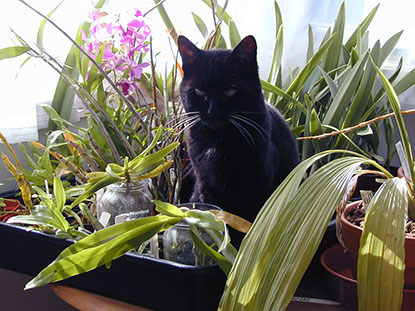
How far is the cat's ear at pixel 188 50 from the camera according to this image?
769mm

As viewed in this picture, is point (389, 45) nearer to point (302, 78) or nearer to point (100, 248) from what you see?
point (302, 78)

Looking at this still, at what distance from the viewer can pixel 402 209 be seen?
492mm

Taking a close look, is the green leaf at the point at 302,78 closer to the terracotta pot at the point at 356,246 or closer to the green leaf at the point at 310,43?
the green leaf at the point at 310,43

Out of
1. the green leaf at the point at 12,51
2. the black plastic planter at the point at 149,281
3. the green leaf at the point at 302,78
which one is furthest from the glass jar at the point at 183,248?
the green leaf at the point at 302,78

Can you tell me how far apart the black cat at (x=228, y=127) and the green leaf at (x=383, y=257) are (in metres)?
0.30

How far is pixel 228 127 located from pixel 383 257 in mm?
378

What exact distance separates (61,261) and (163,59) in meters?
0.83

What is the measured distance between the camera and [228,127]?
0.78m

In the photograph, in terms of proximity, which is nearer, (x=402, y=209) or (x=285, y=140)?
(x=402, y=209)

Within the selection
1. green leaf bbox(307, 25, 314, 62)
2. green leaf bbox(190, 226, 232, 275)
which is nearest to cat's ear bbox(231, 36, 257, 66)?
green leaf bbox(190, 226, 232, 275)

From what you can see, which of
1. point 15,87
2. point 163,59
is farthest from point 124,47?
point 163,59

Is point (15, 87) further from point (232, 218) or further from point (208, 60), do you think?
point (232, 218)

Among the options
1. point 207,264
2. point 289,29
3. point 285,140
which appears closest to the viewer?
point 207,264

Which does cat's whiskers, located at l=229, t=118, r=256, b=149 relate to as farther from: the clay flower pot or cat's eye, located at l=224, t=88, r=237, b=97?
the clay flower pot
